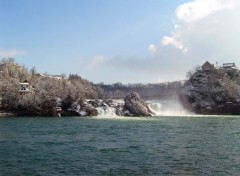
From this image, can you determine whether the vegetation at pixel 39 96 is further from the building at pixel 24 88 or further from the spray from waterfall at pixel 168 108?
the spray from waterfall at pixel 168 108

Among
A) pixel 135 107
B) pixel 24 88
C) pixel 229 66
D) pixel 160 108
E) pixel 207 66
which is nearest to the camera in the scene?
pixel 135 107

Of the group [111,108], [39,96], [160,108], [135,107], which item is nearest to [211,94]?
[160,108]

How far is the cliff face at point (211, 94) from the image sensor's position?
455ft

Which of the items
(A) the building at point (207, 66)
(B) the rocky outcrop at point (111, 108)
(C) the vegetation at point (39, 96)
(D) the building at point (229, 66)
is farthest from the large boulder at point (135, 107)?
(D) the building at point (229, 66)

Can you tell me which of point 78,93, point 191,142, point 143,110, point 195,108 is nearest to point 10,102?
point 78,93

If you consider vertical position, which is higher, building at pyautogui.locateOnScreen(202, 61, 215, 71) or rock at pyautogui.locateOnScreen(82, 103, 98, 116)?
building at pyautogui.locateOnScreen(202, 61, 215, 71)

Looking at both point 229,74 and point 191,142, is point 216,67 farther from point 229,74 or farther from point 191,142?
point 191,142

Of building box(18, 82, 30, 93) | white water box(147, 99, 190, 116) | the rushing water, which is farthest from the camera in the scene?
white water box(147, 99, 190, 116)

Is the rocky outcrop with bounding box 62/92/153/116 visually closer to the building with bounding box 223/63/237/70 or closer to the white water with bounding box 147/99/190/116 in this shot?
the white water with bounding box 147/99/190/116

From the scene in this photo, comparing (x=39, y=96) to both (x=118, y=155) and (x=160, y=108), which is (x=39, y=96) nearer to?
(x=160, y=108)

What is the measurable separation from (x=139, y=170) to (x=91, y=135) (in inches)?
1001

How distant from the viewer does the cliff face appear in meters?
139

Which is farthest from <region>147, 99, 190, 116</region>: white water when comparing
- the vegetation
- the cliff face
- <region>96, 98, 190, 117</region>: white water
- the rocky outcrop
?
the vegetation

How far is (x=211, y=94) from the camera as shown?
143 m
